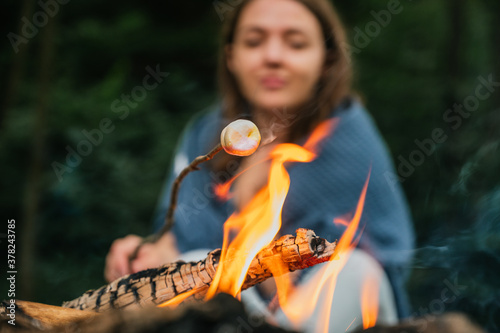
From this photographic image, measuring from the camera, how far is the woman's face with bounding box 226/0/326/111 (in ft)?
5.51

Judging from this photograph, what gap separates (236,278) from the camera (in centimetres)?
97

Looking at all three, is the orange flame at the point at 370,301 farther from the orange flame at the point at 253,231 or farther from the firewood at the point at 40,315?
the firewood at the point at 40,315

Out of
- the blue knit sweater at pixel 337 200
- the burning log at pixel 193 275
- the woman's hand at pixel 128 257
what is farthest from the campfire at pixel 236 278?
the blue knit sweater at pixel 337 200

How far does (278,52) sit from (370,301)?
915mm

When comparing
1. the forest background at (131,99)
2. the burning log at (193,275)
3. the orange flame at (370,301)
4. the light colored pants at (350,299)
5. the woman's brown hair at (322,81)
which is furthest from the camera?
the forest background at (131,99)

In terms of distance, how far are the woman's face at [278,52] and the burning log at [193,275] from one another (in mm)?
883

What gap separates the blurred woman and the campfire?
436mm

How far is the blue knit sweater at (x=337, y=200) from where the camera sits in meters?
1.60

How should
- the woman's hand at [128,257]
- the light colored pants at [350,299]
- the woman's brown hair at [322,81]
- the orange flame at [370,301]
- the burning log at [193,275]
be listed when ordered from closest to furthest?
the burning log at [193,275]
the orange flame at [370,301]
the light colored pants at [350,299]
the woman's hand at [128,257]
the woman's brown hair at [322,81]

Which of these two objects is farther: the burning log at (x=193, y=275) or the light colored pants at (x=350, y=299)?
the light colored pants at (x=350, y=299)

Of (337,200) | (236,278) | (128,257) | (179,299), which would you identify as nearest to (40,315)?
(179,299)

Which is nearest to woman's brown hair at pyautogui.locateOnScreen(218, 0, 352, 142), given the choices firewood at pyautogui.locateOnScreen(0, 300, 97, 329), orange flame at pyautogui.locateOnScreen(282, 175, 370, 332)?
orange flame at pyautogui.locateOnScreen(282, 175, 370, 332)

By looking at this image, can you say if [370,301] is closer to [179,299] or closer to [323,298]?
[323,298]

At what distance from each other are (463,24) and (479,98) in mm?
605
